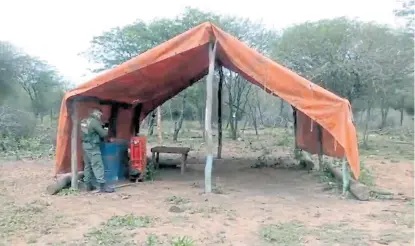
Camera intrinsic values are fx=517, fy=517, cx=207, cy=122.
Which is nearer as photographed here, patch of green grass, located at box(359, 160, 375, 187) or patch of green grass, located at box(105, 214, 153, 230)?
patch of green grass, located at box(105, 214, 153, 230)

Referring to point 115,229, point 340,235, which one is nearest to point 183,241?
point 115,229

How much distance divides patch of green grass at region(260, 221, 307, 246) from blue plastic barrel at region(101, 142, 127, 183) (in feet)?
14.0

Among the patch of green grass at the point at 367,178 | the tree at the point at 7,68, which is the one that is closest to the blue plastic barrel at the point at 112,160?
the patch of green grass at the point at 367,178

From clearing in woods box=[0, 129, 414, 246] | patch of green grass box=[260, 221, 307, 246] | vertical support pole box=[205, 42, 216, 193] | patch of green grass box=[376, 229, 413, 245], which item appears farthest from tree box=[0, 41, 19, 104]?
patch of green grass box=[376, 229, 413, 245]

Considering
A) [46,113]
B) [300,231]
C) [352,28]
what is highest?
[352,28]

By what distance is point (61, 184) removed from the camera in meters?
8.92

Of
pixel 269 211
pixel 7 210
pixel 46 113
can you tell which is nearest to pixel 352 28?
pixel 269 211

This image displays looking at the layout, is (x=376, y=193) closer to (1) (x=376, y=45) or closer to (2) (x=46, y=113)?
(1) (x=376, y=45)

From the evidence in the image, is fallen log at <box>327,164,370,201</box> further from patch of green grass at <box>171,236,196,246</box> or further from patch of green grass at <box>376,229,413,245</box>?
patch of green grass at <box>171,236,196,246</box>

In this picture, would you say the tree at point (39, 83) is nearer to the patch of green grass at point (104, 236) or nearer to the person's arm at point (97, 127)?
the person's arm at point (97, 127)

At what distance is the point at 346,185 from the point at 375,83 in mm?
9490

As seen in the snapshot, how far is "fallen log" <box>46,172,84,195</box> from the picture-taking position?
28.2ft

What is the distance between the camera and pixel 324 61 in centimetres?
1733

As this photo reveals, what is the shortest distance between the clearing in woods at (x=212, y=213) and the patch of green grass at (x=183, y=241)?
0.01 metres
